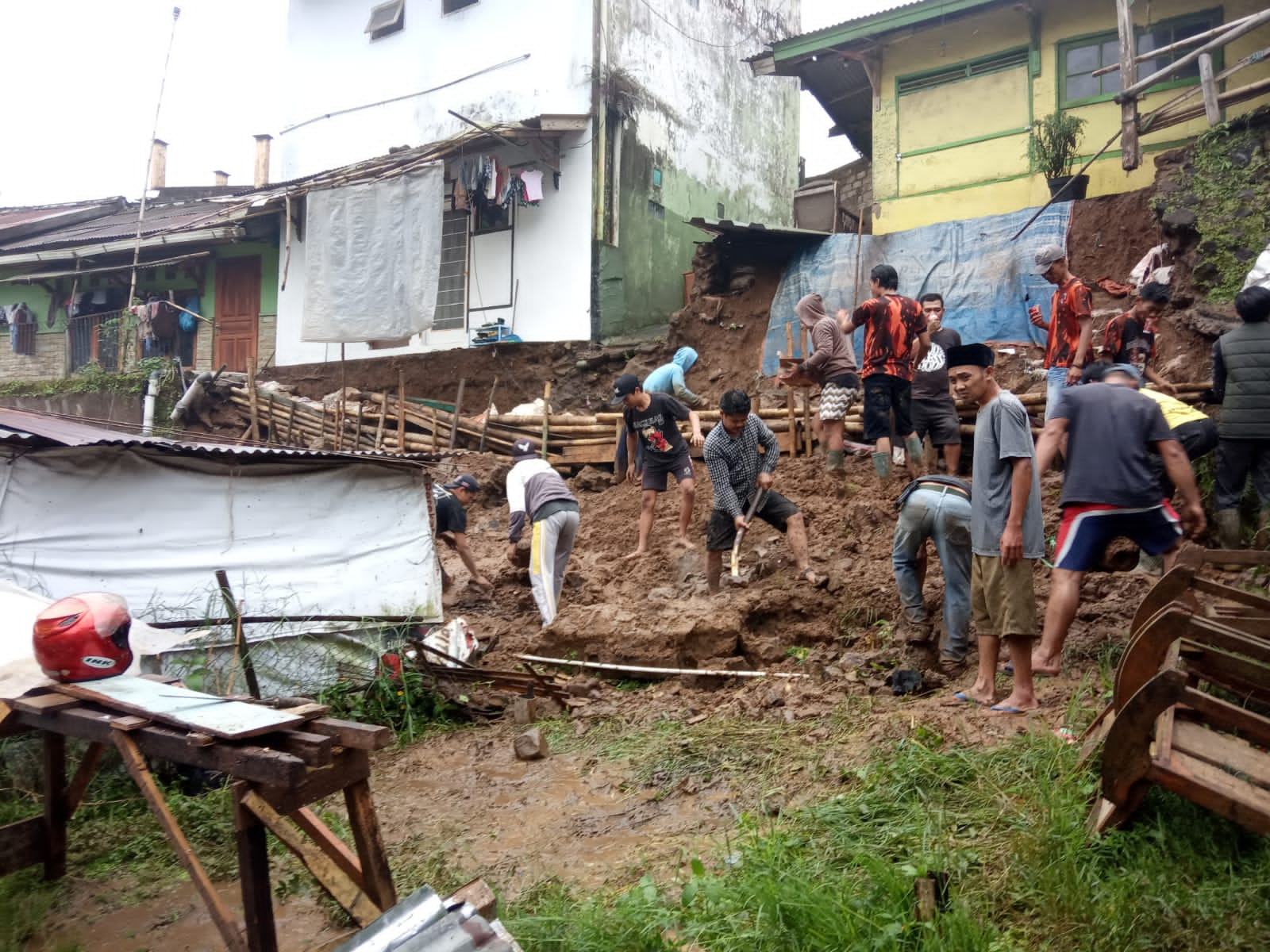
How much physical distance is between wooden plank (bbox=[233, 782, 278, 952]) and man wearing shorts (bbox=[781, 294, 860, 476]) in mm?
6432

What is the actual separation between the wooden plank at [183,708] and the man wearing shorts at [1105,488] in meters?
3.60

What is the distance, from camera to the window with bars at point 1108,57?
1153 cm

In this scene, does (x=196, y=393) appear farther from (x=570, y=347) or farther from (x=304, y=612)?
(x=304, y=612)

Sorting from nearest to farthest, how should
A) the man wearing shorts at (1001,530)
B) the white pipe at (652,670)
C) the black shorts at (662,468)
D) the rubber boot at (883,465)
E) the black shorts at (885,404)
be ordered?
1. the man wearing shorts at (1001,530)
2. the white pipe at (652,670)
3. the black shorts at (885,404)
4. the rubber boot at (883,465)
5. the black shorts at (662,468)

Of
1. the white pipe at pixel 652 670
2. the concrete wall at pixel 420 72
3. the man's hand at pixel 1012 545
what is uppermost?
the concrete wall at pixel 420 72

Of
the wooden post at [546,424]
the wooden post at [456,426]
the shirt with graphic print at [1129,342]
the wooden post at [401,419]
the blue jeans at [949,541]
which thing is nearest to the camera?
the blue jeans at [949,541]

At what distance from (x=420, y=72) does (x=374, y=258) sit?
4.67 meters

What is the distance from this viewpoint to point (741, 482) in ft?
23.8

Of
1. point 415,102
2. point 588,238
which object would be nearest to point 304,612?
point 588,238

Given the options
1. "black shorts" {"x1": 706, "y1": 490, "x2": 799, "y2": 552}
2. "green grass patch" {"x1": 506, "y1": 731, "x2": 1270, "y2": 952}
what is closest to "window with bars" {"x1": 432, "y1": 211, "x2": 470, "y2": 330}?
"black shorts" {"x1": 706, "y1": 490, "x2": 799, "y2": 552}

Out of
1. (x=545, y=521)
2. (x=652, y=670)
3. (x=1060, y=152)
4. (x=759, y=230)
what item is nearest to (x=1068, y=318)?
(x=652, y=670)

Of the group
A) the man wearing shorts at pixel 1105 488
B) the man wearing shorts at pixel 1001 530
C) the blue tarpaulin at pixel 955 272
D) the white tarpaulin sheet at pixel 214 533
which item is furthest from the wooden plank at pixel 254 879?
the blue tarpaulin at pixel 955 272

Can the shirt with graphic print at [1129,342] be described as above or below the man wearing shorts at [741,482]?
above

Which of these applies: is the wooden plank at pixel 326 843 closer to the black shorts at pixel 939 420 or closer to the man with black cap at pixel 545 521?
the man with black cap at pixel 545 521
